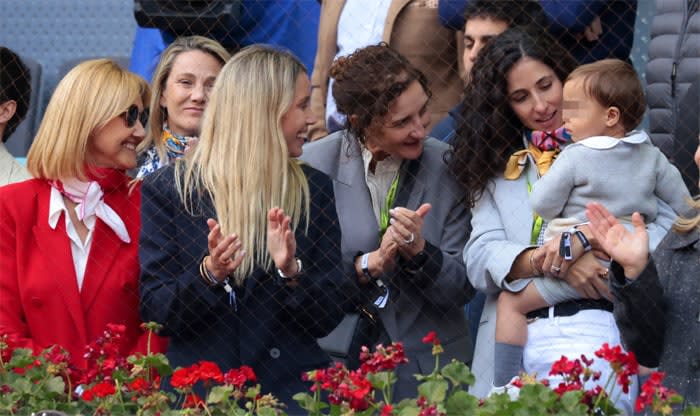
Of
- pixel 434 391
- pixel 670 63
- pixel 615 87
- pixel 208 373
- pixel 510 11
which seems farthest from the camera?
pixel 670 63

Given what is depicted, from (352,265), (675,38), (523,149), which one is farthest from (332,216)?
(675,38)

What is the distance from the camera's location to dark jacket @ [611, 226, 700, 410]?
3314mm

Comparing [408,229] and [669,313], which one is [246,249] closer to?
[408,229]

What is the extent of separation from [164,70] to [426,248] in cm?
110

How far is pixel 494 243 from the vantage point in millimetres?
3967

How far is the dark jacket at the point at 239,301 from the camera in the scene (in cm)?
378

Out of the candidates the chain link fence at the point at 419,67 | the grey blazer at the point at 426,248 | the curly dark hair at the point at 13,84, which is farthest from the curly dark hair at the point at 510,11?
the curly dark hair at the point at 13,84

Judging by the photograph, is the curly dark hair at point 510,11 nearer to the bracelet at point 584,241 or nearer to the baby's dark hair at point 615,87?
A: the baby's dark hair at point 615,87

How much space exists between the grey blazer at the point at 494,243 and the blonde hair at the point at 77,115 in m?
1.05

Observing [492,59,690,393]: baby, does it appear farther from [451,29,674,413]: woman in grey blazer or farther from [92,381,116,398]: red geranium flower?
[92,381,116,398]: red geranium flower

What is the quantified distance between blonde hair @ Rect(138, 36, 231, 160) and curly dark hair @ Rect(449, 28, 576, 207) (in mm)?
873

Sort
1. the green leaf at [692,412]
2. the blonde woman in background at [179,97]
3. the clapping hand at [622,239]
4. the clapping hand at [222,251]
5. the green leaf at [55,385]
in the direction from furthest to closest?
the blonde woman in background at [179,97]
the clapping hand at [222,251]
the clapping hand at [622,239]
the green leaf at [55,385]
the green leaf at [692,412]

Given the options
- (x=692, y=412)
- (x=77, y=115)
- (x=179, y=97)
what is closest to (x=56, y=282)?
(x=77, y=115)

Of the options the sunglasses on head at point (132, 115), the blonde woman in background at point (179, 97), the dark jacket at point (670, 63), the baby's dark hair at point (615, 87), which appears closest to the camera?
the baby's dark hair at point (615, 87)
